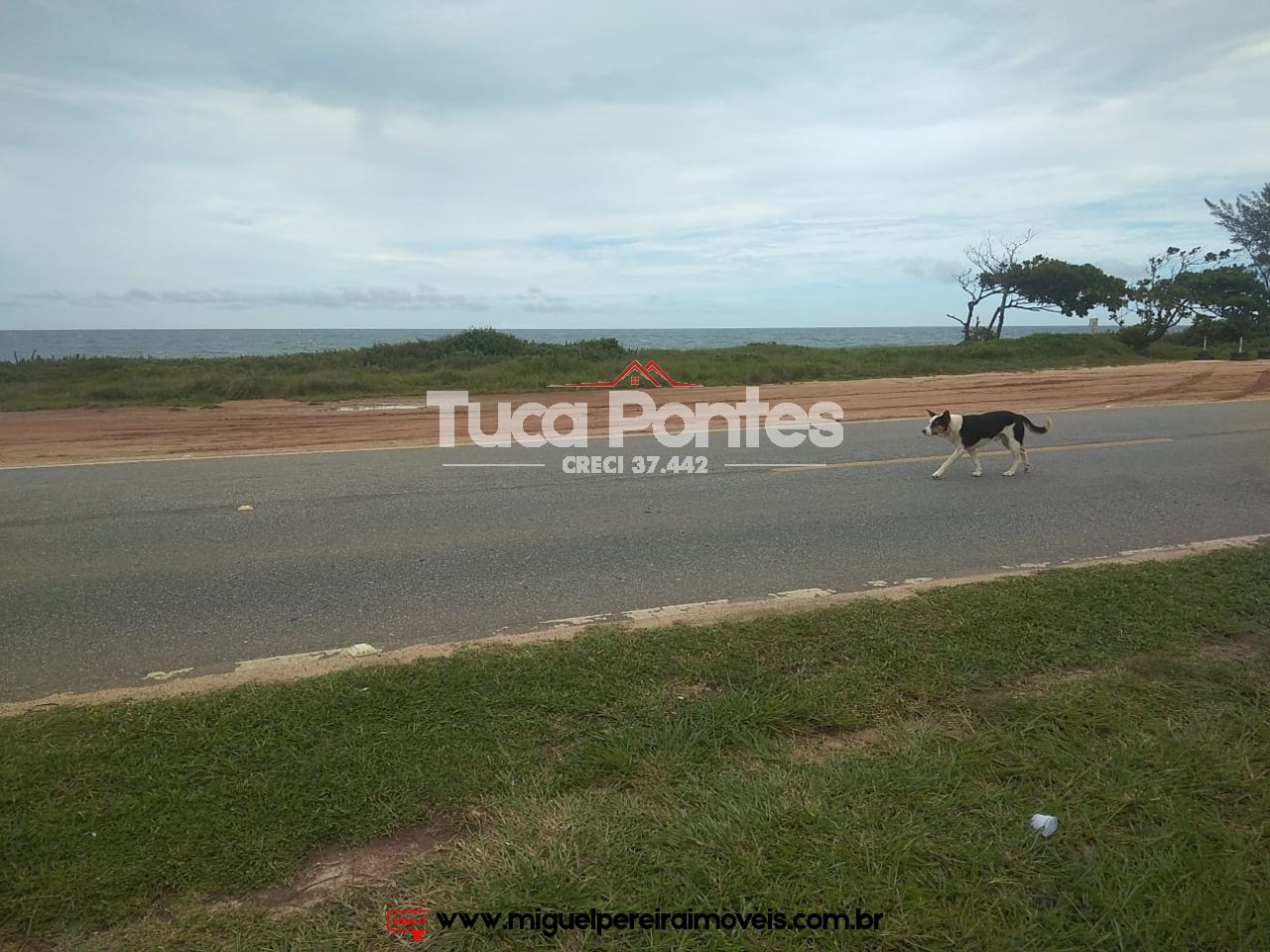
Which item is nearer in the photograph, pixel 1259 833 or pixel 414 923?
pixel 414 923

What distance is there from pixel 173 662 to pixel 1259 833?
474 cm

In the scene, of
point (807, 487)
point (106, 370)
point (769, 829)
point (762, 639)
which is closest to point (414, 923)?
point (769, 829)

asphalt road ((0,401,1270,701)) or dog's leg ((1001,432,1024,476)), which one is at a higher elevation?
dog's leg ((1001,432,1024,476))

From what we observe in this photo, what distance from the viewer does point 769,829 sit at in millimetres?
2674

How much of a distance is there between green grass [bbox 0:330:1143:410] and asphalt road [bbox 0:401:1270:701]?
12.7m

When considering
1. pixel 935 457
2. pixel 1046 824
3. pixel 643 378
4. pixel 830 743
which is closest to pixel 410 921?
pixel 830 743

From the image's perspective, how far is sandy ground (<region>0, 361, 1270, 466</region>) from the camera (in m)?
12.6

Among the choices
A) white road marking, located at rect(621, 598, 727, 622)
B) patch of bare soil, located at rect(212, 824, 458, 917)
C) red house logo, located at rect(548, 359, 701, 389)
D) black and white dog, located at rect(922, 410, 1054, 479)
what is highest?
red house logo, located at rect(548, 359, 701, 389)

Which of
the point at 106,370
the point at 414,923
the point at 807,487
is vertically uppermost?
the point at 106,370

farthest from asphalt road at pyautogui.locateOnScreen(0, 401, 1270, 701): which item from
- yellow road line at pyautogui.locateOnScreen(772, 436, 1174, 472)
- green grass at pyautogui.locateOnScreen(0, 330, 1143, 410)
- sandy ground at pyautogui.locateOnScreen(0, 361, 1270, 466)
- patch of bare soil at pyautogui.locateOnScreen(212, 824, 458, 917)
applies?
green grass at pyautogui.locateOnScreen(0, 330, 1143, 410)

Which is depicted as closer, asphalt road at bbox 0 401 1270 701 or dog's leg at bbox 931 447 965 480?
asphalt road at bbox 0 401 1270 701

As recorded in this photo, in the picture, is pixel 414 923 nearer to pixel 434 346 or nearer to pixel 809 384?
pixel 809 384

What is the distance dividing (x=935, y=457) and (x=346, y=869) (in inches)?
361

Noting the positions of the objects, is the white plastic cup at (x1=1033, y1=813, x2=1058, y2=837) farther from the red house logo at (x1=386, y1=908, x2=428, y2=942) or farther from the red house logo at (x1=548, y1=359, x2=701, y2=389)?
the red house logo at (x1=548, y1=359, x2=701, y2=389)
